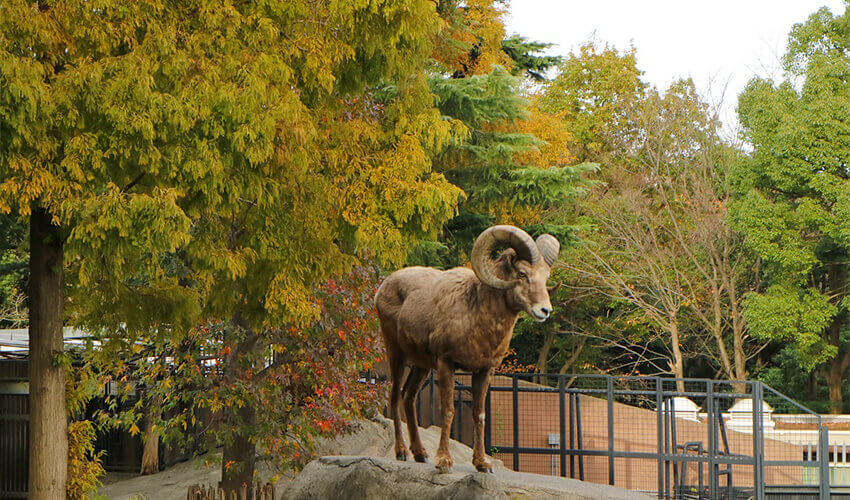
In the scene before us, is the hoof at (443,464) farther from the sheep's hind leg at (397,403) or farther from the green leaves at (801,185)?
the green leaves at (801,185)

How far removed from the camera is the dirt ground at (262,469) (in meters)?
12.6

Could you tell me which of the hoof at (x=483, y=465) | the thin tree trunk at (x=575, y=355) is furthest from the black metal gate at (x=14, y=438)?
the thin tree trunk at (x=575, y=355)

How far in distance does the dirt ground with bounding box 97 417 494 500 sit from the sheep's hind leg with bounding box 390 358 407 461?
2.90 m

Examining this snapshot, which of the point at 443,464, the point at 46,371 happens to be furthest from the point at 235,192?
the point at 443,464

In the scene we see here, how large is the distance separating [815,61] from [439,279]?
65.4 feet

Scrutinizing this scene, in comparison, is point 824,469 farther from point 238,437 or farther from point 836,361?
point 836,361

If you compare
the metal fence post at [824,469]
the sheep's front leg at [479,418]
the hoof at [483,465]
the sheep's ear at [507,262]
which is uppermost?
the sheep's ear at [507,262]

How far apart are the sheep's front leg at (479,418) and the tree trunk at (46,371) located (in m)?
3.74

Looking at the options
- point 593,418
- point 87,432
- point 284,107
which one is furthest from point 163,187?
point 593,418

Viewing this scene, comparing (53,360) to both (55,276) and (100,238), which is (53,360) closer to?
(55,276)

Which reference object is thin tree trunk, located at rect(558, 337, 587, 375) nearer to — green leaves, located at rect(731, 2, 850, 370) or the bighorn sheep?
green leaves, located at rect(731, 2, 850, 370)

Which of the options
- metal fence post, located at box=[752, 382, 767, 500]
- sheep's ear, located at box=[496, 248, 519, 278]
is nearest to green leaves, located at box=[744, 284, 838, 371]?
metal fence post, located at box=[752, 382, 767, 500]

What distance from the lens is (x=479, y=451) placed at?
8.09 metres

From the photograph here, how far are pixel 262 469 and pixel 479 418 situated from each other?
598cm
